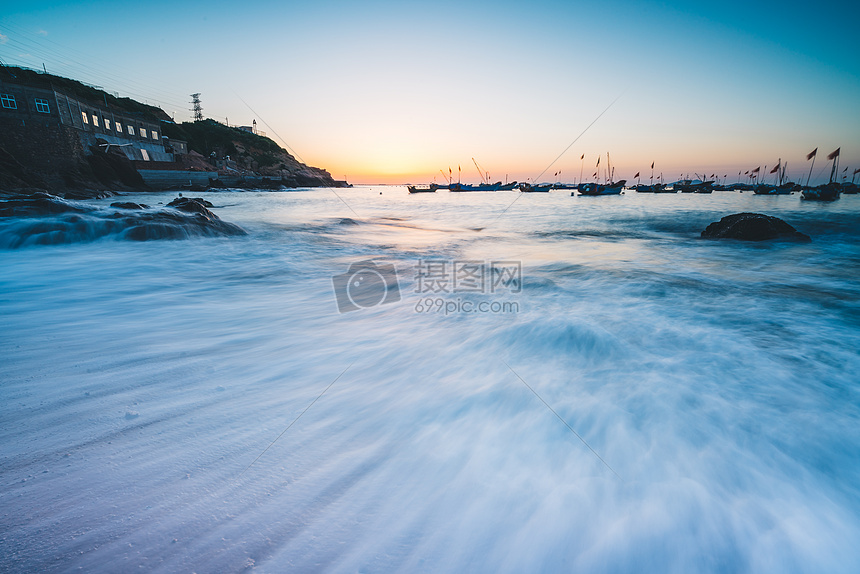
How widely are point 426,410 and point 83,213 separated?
1307cm

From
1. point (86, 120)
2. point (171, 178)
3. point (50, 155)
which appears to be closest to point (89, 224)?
point (50, 155)

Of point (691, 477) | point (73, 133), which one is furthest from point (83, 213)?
point (73, 133)

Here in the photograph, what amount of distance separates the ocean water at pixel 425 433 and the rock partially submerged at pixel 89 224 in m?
4.40

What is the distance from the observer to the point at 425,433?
221 cm

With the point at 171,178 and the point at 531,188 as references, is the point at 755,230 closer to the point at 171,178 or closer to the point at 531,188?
the point at 171,178

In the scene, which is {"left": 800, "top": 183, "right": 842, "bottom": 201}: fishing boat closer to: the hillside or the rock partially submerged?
the rock partially submerged

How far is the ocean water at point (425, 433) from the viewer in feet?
4.72

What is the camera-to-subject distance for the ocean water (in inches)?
56.7

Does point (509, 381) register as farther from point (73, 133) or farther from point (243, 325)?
point (73, 133)

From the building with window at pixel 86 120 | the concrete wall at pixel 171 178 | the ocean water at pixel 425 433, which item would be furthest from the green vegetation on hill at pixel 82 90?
the ocean water at pixel 425 433

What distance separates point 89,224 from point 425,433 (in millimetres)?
11527

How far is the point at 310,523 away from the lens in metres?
1.51

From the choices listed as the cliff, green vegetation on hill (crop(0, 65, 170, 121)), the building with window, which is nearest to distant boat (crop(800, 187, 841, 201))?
the cliff

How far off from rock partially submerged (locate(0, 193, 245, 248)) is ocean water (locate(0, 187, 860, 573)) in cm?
440
